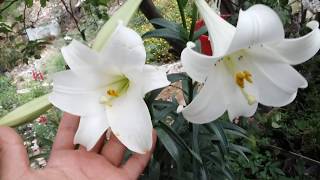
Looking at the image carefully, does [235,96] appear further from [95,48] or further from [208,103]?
[95,48]

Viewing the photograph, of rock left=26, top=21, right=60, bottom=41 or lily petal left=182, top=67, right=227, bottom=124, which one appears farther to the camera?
rock left=26, top=21, right=60, bottom=41

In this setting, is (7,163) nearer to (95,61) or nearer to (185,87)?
(95,61)

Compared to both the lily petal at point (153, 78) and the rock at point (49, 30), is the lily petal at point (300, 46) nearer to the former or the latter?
the lily petal at point (153, 78)

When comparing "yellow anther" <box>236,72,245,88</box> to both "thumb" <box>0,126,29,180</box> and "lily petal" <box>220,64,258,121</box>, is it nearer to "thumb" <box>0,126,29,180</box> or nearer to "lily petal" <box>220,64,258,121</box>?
"lily petal" <box>220,64,258,121</box>

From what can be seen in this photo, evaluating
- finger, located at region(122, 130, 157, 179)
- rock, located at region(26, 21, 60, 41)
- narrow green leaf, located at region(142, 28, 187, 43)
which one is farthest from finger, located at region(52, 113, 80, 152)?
rock, located at region(26, 21, 60, 41)

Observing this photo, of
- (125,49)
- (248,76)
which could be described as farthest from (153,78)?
(248,76)

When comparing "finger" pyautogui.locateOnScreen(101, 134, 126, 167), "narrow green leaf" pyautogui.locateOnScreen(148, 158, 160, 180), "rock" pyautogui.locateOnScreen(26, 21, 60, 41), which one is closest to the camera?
"finger" pyautogui.locateOnScreen(101, 134, 126, 167)
